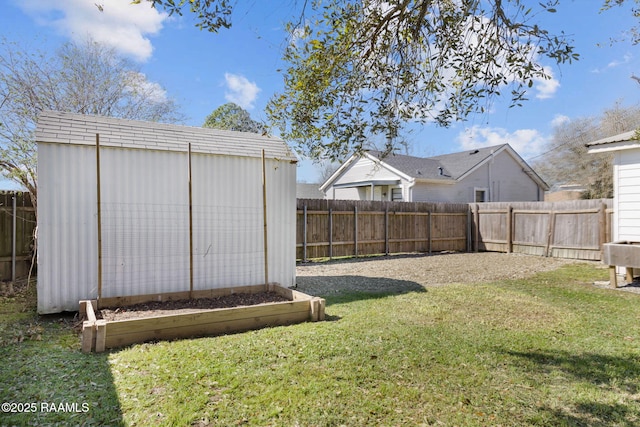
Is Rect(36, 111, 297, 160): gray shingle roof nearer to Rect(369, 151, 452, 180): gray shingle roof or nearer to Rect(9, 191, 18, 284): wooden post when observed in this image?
Rect(9, 191, 18, 284): wooden post

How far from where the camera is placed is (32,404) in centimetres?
264

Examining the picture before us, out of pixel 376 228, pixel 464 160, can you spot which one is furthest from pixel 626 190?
pixel 464 160

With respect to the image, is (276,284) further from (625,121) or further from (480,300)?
(625,121)

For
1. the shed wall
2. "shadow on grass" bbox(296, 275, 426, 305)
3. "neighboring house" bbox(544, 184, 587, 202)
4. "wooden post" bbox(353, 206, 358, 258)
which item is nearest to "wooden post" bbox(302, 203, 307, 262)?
"wooden post" bbox(353, 206, 358, 258)

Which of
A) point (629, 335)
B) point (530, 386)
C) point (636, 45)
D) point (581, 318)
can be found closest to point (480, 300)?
point (581, 318)

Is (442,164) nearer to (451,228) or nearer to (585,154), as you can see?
(451,228)

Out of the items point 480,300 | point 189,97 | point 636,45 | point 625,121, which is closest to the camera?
point 636,45

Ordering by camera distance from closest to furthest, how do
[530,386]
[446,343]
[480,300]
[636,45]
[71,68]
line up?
[530,386] → [446,343] → [636,45] → [480,300] → [71,68]

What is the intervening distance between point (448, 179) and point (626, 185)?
1002cm

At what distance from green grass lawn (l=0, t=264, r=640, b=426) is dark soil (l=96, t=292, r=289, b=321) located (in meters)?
0.54

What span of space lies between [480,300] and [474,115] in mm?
3236

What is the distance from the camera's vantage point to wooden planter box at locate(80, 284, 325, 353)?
380cm

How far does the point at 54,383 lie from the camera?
298cm

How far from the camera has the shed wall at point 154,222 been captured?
5.01 m
